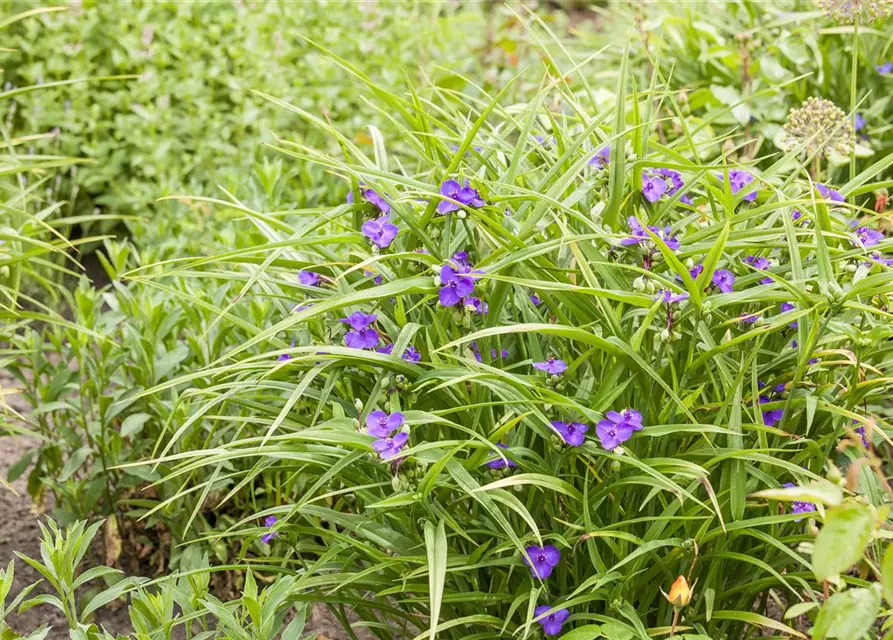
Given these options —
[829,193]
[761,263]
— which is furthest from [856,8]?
[761,263]

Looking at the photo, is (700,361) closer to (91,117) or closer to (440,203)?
(440,203)

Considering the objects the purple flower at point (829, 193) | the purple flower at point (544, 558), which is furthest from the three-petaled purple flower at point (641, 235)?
the purple flower at point (544, 558)

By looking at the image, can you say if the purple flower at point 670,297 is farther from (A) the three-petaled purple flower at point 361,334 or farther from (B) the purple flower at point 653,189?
(A) the three-petaled purple flower at point 361,334

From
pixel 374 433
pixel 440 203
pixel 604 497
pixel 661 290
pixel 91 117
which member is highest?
pixel 440 203

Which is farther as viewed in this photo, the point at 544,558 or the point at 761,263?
the point at 761,263

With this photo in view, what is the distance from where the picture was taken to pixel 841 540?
3.50 feet

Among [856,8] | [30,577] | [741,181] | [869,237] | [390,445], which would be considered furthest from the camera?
[30,577]

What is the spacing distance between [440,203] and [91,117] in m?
2.80

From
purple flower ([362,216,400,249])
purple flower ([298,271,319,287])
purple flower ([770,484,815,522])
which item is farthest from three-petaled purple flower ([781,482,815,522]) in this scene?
purple flower ([298,271,319,287])

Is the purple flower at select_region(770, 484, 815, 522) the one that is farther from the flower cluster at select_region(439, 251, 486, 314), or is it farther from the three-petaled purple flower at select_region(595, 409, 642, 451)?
the flower cluster at select_region(439, 251, 486, 314)

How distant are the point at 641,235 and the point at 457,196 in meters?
0.33

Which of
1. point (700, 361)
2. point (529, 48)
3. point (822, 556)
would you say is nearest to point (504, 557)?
point (700, 361)

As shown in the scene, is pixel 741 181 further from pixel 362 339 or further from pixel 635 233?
pixel 362 339

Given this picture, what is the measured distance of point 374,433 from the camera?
1.51 m
